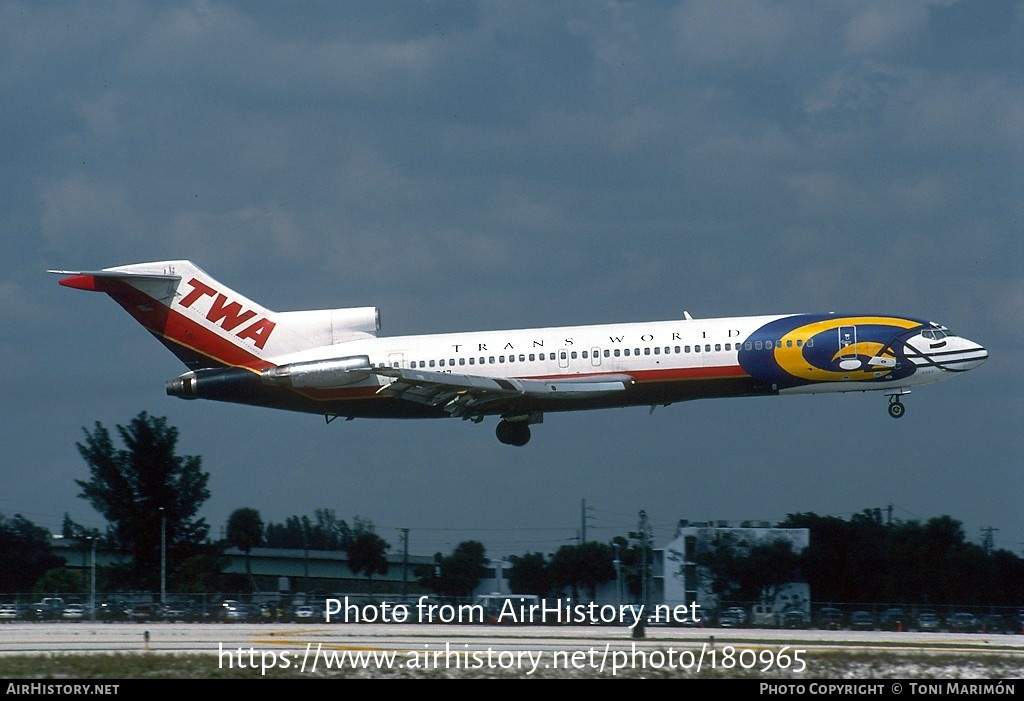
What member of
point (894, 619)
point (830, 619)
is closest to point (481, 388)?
→ point (830, 619)

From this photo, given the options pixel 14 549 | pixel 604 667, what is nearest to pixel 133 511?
pixel 14 549

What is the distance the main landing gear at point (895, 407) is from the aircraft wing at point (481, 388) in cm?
896

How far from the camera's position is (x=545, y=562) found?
66188mm

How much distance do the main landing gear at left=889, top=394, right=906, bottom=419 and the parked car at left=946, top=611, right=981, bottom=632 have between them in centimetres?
941

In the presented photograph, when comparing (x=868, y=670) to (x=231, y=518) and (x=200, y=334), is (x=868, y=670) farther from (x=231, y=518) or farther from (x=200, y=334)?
(x=231, y=518)

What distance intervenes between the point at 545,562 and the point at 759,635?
20.2 metres

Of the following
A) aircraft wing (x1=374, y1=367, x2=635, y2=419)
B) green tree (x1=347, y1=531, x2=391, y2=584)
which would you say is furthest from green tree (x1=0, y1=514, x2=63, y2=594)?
aircraft wing (x1=374, y1=367, x2=635, y2=419)

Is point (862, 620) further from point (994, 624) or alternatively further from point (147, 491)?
point (147, 491)

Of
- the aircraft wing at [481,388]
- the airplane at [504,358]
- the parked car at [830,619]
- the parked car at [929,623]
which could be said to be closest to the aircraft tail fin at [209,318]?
the airplane at [504,358]

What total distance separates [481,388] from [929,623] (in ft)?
63.9

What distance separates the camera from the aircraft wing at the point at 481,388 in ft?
160

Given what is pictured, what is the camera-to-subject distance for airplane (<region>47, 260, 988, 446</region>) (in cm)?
4891

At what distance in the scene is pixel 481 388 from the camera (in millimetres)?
49031

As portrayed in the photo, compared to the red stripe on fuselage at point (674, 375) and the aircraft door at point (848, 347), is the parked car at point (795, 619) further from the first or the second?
the aircraft door at point (848, 347)
